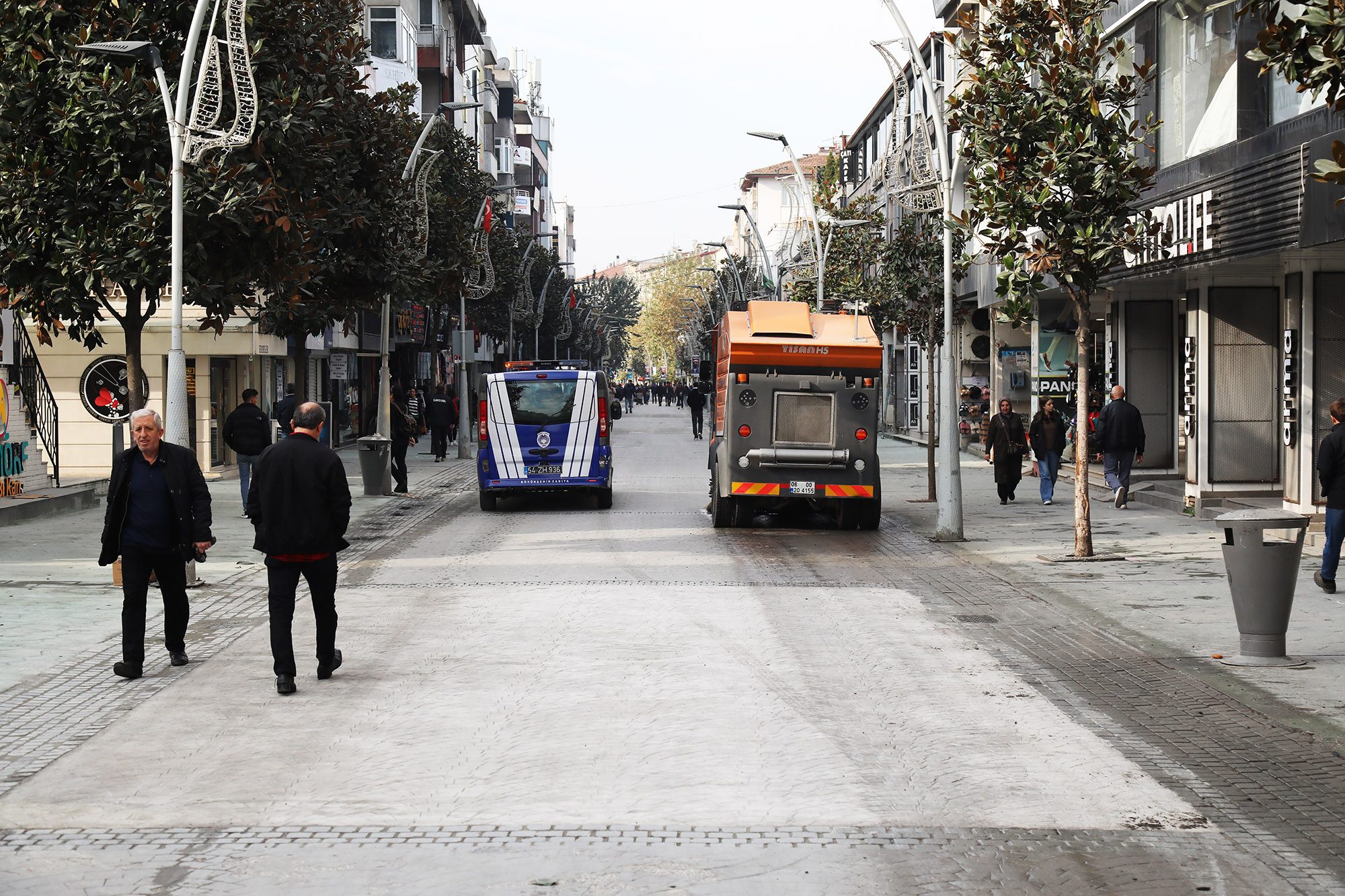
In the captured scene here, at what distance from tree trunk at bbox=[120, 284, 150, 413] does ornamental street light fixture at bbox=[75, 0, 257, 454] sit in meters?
0.99

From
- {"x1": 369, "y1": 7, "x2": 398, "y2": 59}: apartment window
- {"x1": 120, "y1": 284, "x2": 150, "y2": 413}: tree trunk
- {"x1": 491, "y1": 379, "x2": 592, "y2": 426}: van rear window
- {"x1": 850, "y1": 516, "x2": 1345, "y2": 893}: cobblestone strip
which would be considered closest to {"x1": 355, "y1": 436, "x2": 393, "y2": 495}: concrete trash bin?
{"x1": 491, "y1": 379, "x2": 592, "y2": 426}: van rear window

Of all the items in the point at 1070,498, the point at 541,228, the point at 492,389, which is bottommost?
the point at 1070,498

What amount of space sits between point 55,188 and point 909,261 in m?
13.5

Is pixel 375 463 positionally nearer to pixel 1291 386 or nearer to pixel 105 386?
pixel 105 386

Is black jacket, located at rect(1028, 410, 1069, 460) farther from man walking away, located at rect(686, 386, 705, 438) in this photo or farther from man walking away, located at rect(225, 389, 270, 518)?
man walking away, located at rect(686, 386, 705, 438)

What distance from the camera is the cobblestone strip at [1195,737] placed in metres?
6.13

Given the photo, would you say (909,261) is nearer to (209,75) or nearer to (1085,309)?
(1085,309)

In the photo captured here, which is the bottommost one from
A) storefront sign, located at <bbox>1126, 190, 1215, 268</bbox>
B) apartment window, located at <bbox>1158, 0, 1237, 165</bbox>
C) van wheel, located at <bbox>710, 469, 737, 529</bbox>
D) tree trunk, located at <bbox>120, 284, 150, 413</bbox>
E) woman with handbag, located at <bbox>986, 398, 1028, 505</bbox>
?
van wheel, located at <bbox>710, 469, 737, 529</bbox>

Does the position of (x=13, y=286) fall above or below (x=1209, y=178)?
below

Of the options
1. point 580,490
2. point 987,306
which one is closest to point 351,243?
point 580,490

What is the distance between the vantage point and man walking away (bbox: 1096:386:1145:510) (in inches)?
878

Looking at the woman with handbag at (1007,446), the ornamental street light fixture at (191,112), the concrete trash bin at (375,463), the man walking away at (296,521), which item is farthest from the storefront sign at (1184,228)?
the concrete trash bin at (375,463)

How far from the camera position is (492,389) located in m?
23.5

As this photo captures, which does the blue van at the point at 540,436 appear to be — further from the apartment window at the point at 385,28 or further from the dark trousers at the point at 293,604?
the apartment window at the point at 385,28
